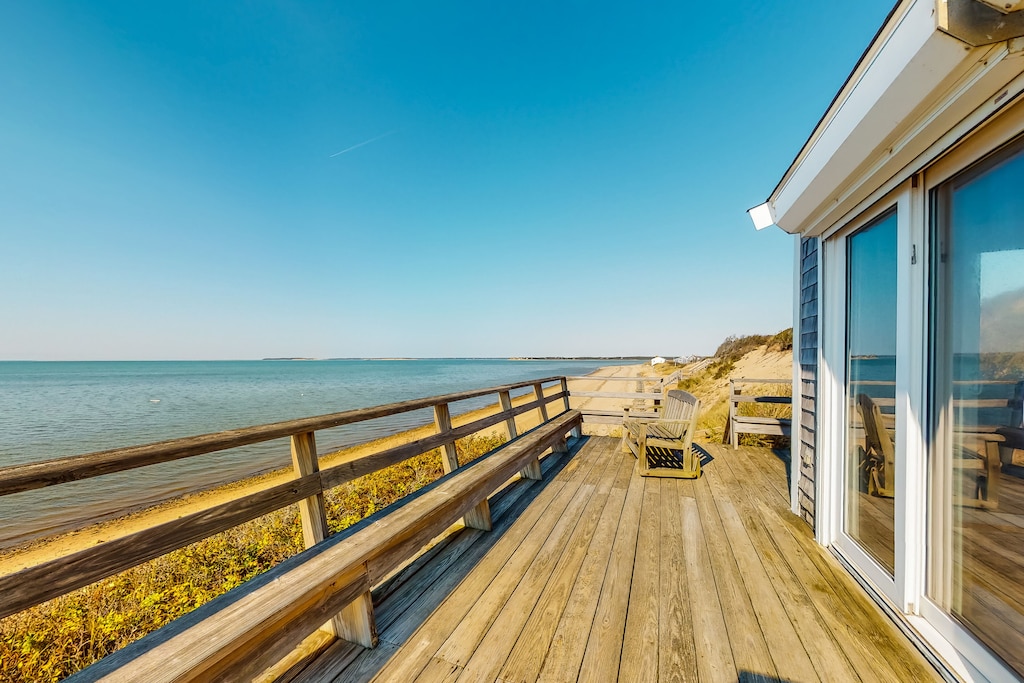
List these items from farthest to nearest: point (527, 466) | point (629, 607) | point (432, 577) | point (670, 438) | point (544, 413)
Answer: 1. point (544, 413)
2. point (670, 438)
3. point (527, 466)
4. point (432, 577)
5. point (629, 607)

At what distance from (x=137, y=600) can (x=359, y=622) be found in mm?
2357

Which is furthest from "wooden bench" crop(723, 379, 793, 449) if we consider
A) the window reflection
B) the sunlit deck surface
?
the window reflection

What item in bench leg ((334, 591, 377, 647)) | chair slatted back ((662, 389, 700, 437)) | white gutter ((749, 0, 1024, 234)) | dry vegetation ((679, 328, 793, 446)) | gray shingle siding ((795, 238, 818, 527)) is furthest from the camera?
dry vegetation ((679, 328, 793, 446))

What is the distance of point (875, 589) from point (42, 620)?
15.6ft

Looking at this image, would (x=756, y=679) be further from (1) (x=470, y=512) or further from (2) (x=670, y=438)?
(2) (x=670, y=438)

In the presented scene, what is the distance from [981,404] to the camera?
4.13ft

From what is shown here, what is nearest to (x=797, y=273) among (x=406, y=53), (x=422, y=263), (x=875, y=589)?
(x=875, y=589)

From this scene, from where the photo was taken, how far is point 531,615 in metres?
1.73

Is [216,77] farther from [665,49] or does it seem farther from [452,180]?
[665,49]

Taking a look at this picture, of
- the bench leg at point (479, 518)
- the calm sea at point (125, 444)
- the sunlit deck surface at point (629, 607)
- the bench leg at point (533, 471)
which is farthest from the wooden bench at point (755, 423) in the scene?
the calm sea at point (125, 444)

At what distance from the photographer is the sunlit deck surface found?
1.42 meters

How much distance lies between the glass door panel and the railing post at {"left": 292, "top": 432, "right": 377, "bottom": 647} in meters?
2.37

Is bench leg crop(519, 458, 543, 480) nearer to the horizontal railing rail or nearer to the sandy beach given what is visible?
the sandy beach

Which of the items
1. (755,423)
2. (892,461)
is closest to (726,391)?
(755,423)
